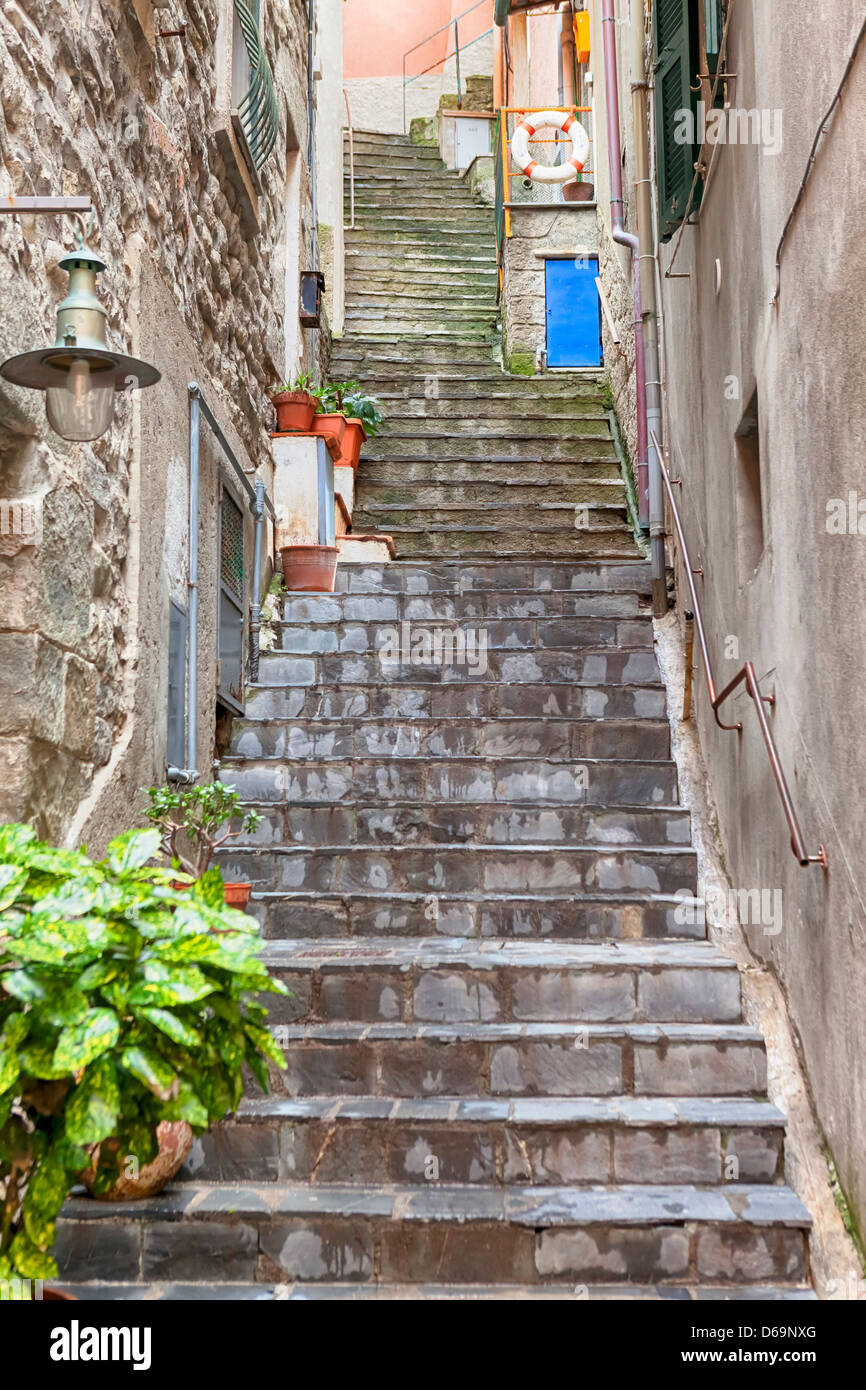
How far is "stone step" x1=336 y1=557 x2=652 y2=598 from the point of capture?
6996 millimetres

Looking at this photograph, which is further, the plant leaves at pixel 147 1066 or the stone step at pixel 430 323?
the stone step at pixel 430 323

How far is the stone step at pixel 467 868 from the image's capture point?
4.92 m

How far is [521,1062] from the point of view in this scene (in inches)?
154

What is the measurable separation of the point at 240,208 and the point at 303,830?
2.99 metres

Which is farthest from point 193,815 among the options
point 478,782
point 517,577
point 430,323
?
point 430,323

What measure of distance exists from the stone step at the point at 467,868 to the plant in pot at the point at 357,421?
3.69 meters

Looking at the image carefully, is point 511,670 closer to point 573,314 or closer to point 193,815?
point 193,815

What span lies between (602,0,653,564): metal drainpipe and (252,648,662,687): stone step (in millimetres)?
759

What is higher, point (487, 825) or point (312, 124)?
point (312, 124)

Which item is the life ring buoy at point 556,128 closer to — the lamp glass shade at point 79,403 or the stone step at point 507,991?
the stone step at point 507,991

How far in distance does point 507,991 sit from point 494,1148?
0.65m

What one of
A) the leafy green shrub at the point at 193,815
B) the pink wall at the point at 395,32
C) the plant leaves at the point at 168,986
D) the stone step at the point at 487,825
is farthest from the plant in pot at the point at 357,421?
the pink wall at the point at 395,32

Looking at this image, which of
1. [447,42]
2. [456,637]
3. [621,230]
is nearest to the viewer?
[456,637]
